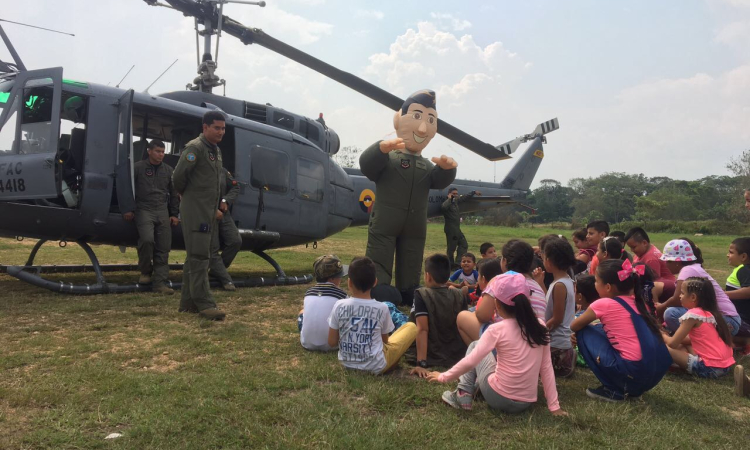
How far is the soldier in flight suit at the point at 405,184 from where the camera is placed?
5.25 meters

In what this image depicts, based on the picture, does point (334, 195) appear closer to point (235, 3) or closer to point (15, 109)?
point (235, 3)

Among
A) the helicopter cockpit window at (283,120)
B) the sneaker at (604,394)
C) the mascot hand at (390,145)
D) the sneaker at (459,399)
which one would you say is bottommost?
the sneaker at (604,394)

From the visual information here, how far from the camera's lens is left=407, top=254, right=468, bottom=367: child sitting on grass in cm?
368

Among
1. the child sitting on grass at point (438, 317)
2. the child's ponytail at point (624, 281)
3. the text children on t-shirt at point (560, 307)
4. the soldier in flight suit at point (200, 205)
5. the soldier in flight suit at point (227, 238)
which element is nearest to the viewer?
the child's ponytail at point (624, 281)

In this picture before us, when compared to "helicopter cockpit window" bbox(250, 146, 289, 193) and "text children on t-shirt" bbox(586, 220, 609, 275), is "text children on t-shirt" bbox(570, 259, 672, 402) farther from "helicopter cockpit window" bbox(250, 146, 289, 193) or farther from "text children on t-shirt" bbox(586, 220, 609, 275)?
"helicopter cockpit window" bbox(250, 146, 289, 193)


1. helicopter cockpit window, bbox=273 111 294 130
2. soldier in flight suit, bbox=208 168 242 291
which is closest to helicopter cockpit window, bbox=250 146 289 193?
soldier in flight suit, bbox=208 168 242 291

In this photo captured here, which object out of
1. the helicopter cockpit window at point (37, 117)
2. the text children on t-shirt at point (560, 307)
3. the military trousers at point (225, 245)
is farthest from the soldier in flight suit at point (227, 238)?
the text children on t-shirt at point (560, 307)

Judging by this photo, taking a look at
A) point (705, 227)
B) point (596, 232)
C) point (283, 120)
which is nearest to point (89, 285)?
point (283, 120)

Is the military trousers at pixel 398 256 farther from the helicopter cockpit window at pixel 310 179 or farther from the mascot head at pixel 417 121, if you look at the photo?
the helicopter cockpit window at pixel 310 179

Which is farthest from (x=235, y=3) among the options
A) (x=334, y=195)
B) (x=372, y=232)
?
(x=372, y=232)

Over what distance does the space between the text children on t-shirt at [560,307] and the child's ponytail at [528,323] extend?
0.80 m

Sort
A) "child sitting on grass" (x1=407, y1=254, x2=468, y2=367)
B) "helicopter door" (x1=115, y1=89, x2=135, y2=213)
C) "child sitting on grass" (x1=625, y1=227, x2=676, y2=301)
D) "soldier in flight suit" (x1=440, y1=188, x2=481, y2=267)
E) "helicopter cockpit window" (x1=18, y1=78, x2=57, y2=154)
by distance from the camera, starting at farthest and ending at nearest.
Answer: "soldier in flight suit" (x1=440, y1=188, x2=481, y2=267) < "helicopter door" (x1=115, y1=89, x2=135, y2=213) < "helicopter cockpit window" (x1=18, y1=78, x2=57, y2=154) < "child sitting on grass" (x1=625, y1=227, x2=676, y2=301) < "child sitting on grass" (x1=407, y1=254, x2=468, y2=367)

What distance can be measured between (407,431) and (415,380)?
2.77 feet

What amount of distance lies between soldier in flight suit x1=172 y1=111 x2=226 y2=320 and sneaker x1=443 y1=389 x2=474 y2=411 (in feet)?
8.97
